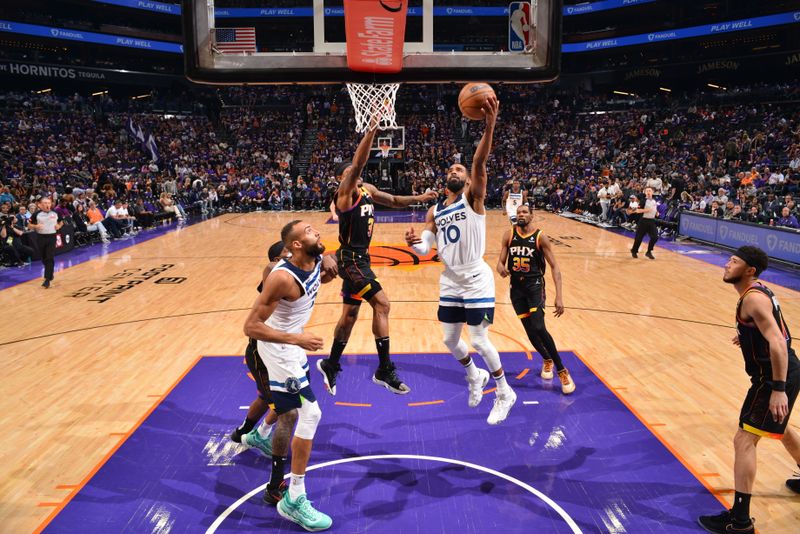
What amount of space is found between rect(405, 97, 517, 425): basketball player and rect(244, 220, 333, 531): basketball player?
1.23m

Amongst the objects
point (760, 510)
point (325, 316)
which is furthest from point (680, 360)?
point (325, 316)

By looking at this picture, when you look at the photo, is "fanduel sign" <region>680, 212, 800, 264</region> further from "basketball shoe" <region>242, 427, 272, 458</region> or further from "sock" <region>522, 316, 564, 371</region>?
"basketball shoe" <region>242, 427, 272, 458</region>

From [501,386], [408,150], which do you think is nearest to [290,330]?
[501,386]

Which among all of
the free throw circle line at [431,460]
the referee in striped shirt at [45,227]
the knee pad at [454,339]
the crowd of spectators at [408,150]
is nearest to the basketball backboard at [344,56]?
the knee pad at [454,339]

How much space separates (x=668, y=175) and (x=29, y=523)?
24766 millimetres

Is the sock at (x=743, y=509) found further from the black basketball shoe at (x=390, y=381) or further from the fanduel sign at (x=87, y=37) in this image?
the fanduel sign at (x=87, y=37)

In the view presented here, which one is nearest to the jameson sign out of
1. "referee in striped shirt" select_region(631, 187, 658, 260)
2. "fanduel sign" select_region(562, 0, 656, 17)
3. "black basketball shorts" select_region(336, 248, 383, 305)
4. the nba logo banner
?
"fanduel sign" select_region(562, 0, 656, 17)

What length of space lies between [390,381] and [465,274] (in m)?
1.43

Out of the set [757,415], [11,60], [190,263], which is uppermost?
[11,60]

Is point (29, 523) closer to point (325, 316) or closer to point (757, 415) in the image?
point (757, 415)

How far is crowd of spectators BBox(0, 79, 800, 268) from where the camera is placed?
21.0 metres

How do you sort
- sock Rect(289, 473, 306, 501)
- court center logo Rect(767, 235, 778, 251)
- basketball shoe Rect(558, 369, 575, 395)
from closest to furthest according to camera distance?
sock Rect(289, 473, 306, 501) < basketball shoe Rect(558, 369, 575, 395) < court center logo Rect(767, 235, 778, 251)

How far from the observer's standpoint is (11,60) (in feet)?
97.2

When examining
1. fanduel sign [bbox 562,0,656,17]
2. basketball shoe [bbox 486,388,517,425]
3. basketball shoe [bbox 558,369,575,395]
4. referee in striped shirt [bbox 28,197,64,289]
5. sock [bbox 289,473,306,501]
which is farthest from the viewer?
fanduel sign [bbox 562,0,656,17]
